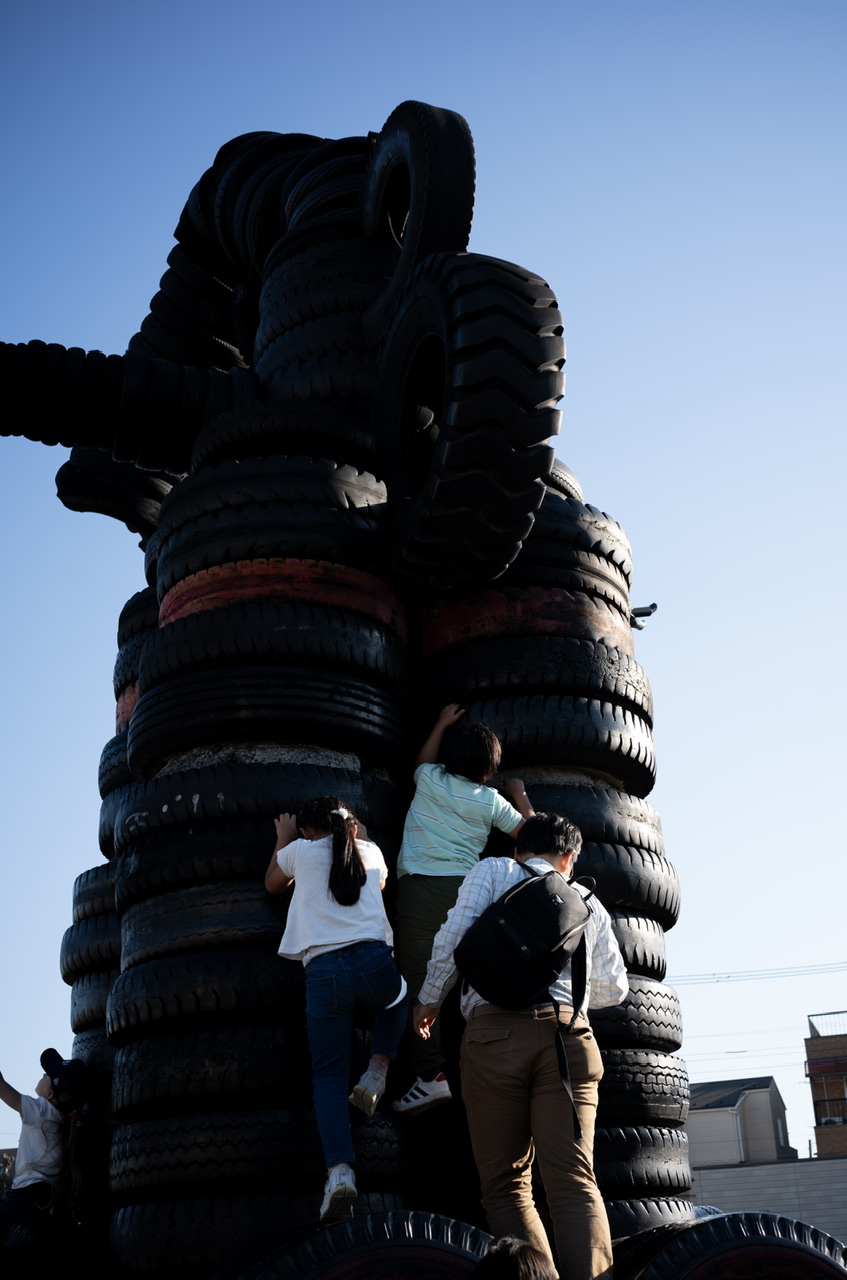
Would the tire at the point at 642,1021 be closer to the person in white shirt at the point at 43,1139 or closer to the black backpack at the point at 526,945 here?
the black backpack at the point at 526,945

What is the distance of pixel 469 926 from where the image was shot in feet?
14.3

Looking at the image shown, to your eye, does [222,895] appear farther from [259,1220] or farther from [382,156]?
[382,156]

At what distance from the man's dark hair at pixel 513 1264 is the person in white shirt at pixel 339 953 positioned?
4.53 ft

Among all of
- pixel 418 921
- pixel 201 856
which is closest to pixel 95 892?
pixel 201 856

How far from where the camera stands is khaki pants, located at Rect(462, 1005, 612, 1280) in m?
3.99

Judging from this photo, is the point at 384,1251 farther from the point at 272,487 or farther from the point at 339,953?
the point at 272,487

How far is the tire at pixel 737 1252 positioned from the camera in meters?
4.11

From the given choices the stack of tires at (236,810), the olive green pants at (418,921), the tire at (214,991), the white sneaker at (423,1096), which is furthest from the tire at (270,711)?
the white sneaker at (423,1096)

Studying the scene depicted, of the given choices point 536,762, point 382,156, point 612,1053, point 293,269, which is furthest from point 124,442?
point 612,1053

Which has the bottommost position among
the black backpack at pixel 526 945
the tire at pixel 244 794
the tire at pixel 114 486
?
the black backpack at pixel 526 945

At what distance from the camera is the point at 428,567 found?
225 inches

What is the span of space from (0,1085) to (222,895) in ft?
8.53

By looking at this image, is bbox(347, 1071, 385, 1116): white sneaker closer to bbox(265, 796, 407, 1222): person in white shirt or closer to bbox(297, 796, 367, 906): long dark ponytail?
bbox(265, 796, 407, 1222): person in white shirt

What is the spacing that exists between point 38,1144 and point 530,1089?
132 inches
